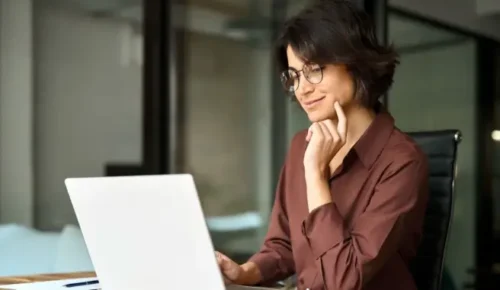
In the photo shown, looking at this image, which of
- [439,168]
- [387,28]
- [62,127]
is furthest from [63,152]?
[439,168]

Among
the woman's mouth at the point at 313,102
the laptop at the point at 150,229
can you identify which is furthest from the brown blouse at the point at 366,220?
the laptop at the point at 150,229

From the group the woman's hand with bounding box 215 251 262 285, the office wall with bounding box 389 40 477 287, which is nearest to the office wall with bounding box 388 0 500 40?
the office wall with bounding box 389 40 477 287

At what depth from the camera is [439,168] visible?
1.48 meters

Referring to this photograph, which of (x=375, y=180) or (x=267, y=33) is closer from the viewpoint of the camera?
(x=375, y=180)

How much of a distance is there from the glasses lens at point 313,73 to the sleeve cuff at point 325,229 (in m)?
0.27

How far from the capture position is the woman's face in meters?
1.29

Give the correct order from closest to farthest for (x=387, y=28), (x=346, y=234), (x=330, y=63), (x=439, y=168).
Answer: (x=346, y=234) → (x=330, y=63) → (x=439, y=168) → (x=387, y=28)

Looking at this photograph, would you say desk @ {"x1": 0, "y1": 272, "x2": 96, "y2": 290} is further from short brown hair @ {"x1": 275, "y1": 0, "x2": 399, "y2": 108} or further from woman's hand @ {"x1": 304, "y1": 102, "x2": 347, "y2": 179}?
short brown hair @ {"x1": 275, "y1": 0, "x2": 399, "y2": 108}

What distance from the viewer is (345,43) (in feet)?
4.19

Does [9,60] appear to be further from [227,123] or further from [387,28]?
[387,28]

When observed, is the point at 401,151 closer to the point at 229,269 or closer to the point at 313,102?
the point at 313,102

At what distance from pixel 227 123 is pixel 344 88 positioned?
90.0 inches

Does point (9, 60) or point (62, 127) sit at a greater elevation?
point (9, 60)

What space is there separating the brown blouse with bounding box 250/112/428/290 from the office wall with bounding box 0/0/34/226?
7.84ft
